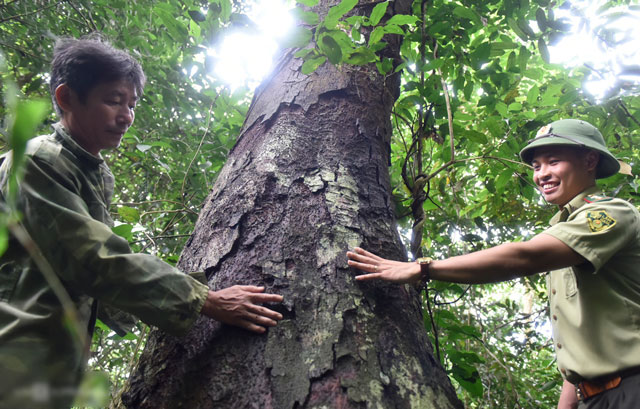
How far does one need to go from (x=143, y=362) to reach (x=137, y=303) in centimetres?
20

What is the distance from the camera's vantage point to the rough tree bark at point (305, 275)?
1040mm

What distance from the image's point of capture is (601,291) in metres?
1.59

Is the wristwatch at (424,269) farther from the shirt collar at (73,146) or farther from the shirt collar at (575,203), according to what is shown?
the shirt collar at (73,146)

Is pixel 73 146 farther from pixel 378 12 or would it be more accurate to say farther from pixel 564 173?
pixel 564 173

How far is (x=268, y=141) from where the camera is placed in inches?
67.6

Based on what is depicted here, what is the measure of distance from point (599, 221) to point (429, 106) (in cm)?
111

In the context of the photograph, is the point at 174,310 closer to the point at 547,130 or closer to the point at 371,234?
the point at 371,234

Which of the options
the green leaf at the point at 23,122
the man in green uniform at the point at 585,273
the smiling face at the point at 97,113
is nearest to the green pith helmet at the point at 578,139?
the man in green uniform at the point at 585,273

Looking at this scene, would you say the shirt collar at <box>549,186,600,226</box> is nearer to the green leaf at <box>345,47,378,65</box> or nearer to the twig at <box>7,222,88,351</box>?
the green leaf at <box>345,47,378,65</box>

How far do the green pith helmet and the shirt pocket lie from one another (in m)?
0.54

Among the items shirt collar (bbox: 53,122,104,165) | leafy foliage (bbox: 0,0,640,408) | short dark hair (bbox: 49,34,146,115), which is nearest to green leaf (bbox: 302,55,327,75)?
leafy foliage (bbox: 0,0,640,408)

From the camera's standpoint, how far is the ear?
4.99 feet

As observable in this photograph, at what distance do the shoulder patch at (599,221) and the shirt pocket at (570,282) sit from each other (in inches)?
9.4

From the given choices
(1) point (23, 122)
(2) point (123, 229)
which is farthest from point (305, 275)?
(1) point (23, 122)
